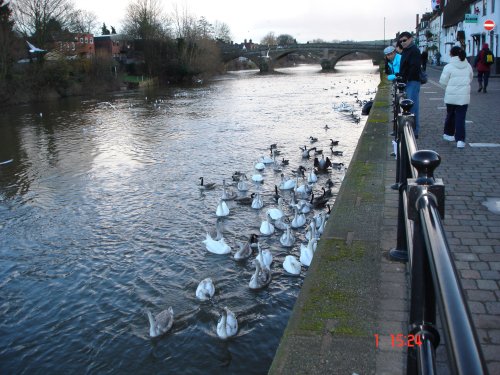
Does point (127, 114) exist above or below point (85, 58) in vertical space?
below

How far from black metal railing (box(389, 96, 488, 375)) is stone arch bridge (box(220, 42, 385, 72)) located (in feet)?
240

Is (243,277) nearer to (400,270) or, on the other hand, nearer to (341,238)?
(341,238)

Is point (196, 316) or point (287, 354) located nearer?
point (287, 354)

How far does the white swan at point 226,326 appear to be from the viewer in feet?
16.4

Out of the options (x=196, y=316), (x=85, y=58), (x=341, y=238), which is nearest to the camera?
(x=341, y=238)

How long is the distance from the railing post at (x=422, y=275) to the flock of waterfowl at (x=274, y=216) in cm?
366

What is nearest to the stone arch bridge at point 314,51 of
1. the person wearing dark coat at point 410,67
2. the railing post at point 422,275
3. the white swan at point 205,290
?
the person wearing dark coat at point 410,67

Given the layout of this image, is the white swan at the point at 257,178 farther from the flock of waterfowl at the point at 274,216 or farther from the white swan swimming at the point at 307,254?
the white swan swimming at the point at 307,254

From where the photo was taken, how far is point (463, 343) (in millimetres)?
950

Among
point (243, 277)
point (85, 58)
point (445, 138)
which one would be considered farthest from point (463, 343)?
point (85, 58)

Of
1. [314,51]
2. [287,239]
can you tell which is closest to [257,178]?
[287,239]

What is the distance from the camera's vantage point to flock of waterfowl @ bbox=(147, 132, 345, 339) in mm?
5773

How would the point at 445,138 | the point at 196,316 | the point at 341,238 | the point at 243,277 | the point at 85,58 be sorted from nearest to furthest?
the point at 341,238 → the point at 196,316 → the point at 243,277 → the point at 445,138 → the point at 85,58

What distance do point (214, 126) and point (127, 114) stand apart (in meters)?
7.99
